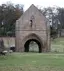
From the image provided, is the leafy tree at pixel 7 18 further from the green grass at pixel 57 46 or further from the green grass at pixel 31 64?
the green grass at pixel 31 64

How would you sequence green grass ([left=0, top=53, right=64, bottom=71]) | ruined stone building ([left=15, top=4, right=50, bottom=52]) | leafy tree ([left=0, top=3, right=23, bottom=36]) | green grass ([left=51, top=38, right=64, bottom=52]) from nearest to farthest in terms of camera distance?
green grass ([left=0, top=53, right=64, bottom=71]) → ruined stone building ([left=15, top=4, right=50, bottom=52]) → green grass ([left=51, top=38, right=64, bottom=52]) → leafy tree ([left=0, top=3, right=23, bottom=36])

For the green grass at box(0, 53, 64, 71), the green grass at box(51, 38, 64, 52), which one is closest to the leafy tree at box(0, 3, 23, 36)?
the green grass at box(51, 38, 64, 52)

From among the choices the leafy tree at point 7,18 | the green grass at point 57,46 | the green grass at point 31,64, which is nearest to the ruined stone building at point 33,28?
the green grass at point 57,46

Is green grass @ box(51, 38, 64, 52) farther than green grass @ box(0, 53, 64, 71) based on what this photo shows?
Yes

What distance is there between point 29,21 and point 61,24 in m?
61.2

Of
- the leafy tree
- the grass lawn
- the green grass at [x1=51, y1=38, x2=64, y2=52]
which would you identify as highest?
the leafy tree

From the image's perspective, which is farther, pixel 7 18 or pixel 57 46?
pixel 7 18

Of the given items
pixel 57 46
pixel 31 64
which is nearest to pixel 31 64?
pixel 31 64

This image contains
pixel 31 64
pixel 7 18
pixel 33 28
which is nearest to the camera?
pixel 31 64

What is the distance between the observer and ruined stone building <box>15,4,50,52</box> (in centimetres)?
5450

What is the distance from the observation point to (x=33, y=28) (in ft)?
179

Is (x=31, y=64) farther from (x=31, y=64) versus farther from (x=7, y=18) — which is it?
(x=7, y=18)

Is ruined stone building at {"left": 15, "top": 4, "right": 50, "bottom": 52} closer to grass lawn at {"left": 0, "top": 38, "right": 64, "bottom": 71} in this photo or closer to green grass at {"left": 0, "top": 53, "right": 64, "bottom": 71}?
grass lawn at {"left": 0, "top": 38, "right": 64, "bottom": 71}

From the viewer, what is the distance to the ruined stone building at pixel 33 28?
54.5 metres
